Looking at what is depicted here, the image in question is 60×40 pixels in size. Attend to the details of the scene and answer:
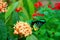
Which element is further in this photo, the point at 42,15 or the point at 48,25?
the point at 42,15

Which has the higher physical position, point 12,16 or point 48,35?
point 12,16

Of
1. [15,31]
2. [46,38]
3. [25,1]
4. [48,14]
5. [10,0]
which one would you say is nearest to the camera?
[15,31]

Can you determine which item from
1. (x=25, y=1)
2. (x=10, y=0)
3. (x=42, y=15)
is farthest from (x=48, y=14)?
(x=10, y=0)

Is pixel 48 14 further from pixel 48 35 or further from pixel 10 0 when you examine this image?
pixel 10 0

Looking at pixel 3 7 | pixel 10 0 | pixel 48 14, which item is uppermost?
pixel 3 7

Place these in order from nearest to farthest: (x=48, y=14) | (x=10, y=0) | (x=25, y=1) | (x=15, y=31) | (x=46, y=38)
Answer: (x=15, y=31) → (x=46, y=38) → (x=48, y=14) → (x=25, y=1) → (x=10, y=0)

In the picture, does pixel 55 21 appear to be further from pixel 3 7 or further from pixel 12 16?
pixel 3 7

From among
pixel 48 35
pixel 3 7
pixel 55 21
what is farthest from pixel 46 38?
pixel 3 7

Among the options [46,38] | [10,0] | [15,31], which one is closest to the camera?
[15,31]

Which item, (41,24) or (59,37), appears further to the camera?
(41,24)
